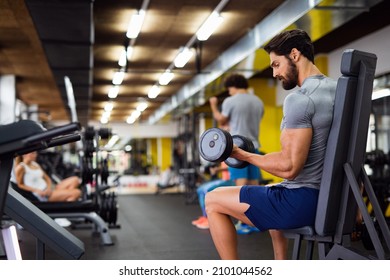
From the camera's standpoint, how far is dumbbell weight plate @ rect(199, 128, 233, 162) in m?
1.57

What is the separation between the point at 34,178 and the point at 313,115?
316 centimetres

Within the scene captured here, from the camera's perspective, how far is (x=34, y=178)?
4234 millimetres

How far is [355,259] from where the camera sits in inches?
64.5

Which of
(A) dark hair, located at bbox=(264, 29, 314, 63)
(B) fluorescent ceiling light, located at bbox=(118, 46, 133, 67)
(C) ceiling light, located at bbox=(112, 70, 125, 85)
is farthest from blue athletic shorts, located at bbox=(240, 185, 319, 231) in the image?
(B) fluorescent ceiling light, located at bbox=(118, 46, 133, 67)

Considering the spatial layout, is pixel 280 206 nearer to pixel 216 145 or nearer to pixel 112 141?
pixel 216 145

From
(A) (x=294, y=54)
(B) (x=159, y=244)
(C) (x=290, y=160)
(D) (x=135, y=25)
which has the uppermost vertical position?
(D) (x=135, y=25)

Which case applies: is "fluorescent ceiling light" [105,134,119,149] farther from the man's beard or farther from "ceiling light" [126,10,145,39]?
the man's beard

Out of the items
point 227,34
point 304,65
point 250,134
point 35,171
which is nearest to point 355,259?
point 304,65

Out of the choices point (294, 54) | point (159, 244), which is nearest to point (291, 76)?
point (294, 54)

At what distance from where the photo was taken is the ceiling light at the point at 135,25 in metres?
3.77

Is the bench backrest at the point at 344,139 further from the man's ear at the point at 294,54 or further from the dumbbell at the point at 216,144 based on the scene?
the dumbbell at the point at 216,144

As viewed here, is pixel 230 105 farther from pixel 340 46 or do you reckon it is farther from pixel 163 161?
pixel 163 161

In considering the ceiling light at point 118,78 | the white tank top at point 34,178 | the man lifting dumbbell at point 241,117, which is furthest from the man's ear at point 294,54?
the white tank top at point 34,178

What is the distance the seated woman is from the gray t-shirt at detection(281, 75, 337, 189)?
275 centimetres
